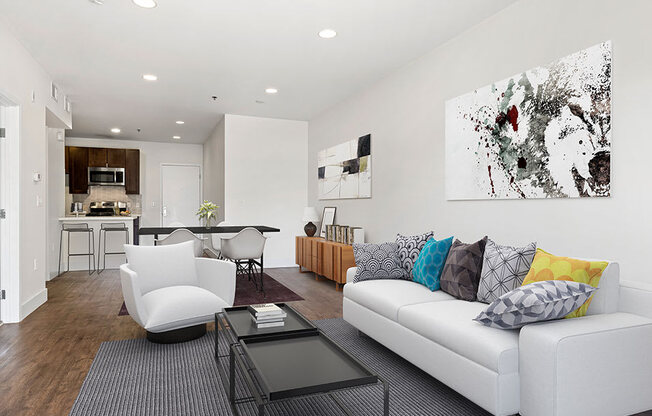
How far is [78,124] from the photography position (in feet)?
26.5

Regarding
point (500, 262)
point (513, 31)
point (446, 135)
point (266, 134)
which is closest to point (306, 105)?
point (266, 134)

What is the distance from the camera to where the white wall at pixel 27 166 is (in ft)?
12.7

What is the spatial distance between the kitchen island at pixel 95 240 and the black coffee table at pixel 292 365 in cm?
537

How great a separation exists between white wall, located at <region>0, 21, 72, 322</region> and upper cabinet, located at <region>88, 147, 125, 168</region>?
13.1ft

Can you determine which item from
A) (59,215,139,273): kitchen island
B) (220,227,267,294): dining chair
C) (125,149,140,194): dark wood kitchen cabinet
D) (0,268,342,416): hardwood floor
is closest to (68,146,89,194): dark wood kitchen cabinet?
(125,149,140,194): dark wood kitchen cabinet

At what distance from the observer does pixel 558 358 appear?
5.90ft

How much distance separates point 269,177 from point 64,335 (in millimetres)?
4409

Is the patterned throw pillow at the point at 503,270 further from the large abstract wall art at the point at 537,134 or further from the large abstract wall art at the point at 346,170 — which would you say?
the large abstract wall art at the point at 346,170

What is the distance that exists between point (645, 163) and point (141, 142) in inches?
393

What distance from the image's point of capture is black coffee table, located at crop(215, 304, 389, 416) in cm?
168

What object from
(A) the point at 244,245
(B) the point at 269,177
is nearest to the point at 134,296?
(A) the point at 244,245

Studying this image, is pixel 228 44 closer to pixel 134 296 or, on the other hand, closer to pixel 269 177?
pixel 134 296

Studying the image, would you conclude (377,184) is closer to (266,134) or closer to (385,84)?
(385,84)

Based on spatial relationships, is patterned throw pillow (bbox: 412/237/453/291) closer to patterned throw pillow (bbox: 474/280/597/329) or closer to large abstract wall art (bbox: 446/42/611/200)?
large abstract wall art (bbox: 446/42/611/200)
